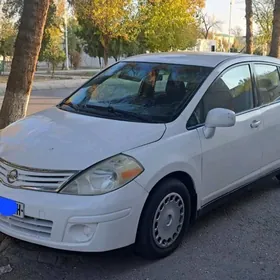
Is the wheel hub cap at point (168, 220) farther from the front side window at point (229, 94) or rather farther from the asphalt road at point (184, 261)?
the front side window at point (229, 94)

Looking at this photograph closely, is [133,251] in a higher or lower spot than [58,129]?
lower

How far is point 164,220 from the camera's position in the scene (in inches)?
141

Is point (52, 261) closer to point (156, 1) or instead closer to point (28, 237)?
point (28, 237)

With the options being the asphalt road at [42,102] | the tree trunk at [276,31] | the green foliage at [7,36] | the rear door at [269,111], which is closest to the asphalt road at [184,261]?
the rear door at [269,111]

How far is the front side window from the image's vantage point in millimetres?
4020

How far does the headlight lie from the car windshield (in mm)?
648

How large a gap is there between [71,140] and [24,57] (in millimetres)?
3272

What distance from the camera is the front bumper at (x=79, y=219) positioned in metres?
3.08

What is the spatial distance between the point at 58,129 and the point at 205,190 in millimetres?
1387

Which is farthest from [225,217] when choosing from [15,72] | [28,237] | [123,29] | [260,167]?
[123,29]

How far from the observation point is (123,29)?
91.6ft

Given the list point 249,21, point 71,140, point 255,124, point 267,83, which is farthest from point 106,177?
point 249,21

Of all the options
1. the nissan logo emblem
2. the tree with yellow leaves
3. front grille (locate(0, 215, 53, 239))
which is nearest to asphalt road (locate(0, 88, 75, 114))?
the tree with yellow leaves

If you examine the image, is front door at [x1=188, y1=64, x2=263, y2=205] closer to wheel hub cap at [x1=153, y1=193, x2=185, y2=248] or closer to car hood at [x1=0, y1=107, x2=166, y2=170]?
wheel hub cap at [x1=153, y1=193, x2=185, y2=248]
